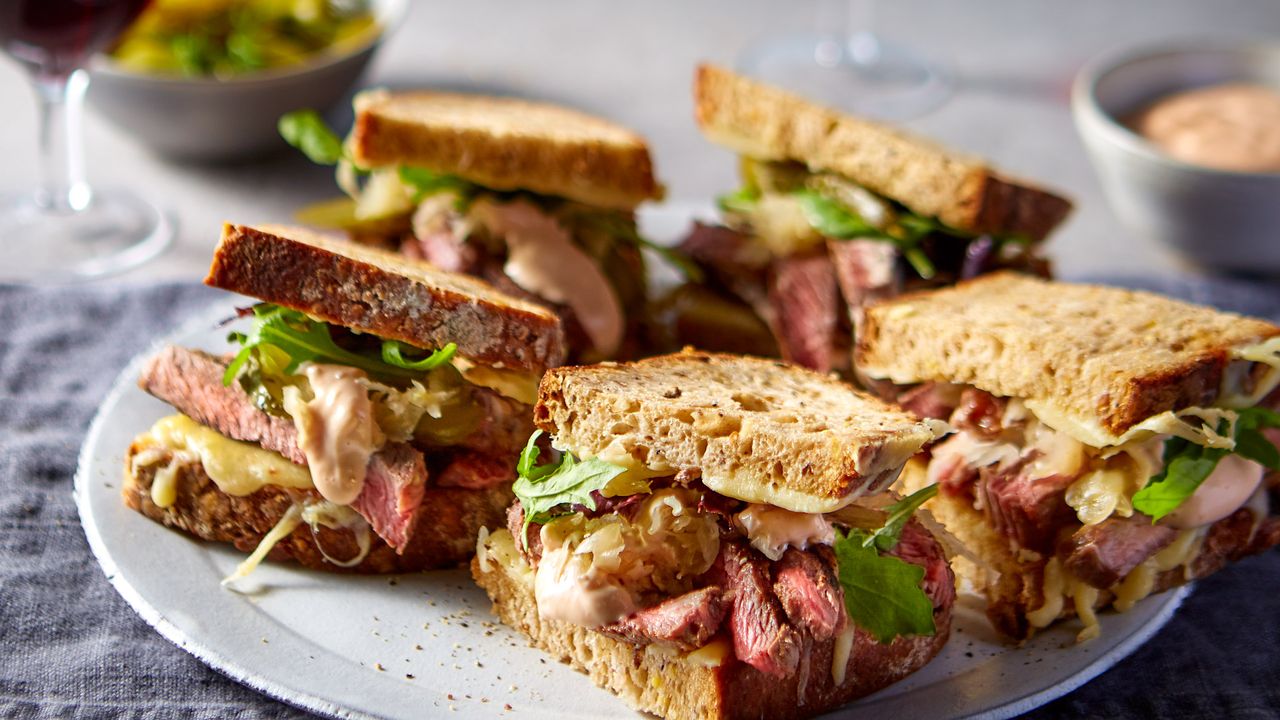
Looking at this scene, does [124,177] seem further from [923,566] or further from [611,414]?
[923,566]

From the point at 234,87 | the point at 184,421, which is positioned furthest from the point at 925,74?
the point at 184,421

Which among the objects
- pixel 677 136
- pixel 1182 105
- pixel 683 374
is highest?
pixel 683 374

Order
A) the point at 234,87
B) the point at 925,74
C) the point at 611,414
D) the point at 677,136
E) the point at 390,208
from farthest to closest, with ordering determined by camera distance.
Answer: the point at 925,74 < the point at 677,136 < the point at 234,87 < the point at 390,208 < the point at 611,414

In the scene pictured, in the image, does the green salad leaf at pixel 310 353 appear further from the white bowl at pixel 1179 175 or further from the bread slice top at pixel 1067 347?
the white bowl at pixel 1179 175

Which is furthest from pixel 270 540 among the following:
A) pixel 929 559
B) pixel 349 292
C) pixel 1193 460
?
pixel 1193 460

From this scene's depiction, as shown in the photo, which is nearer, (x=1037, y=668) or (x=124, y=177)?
(x=1037, y=668)

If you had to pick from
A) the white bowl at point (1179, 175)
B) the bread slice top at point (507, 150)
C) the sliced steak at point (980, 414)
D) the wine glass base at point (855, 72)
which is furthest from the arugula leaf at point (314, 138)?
the white bowl at point (1179, 175)

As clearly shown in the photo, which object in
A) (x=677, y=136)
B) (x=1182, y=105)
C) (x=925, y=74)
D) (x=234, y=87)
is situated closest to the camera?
(x=234, y=87)
